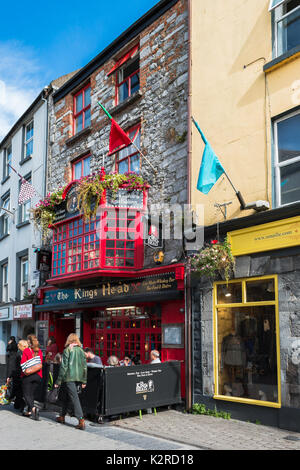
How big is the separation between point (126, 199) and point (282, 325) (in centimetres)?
600

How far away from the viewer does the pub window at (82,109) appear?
55.2 feet

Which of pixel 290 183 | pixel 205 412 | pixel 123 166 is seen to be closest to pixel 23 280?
pixel 123 166

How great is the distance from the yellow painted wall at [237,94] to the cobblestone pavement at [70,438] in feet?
15.6

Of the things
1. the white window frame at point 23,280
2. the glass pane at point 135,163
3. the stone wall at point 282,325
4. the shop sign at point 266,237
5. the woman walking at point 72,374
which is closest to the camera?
the stone wall at point 282,325

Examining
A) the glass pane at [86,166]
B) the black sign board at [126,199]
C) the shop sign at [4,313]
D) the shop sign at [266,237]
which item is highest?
the glass pane at [86,166]

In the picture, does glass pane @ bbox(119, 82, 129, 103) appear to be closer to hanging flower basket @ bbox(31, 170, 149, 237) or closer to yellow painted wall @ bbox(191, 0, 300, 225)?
hanging flower basket @ bbox(31, 170, 149, 237)

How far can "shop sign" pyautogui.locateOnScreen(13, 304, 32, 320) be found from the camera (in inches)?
699

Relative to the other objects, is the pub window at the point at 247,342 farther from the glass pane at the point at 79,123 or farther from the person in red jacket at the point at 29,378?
the glass pane at the point at 79,123

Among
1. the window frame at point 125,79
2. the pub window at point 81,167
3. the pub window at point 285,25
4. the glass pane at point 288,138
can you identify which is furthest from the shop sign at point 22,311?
the pub window at point 285,25

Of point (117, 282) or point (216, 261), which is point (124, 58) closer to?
point (117, 282)

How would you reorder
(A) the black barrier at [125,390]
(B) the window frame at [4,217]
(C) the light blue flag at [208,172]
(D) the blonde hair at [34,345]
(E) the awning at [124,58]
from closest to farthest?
(A) the black barrier at [125,390] < (C) the light blue flag at [208,172] < (D) the blonde hair at [34,345] < (E) the awning at [124,58] < (B) the window frame at [4,217]
